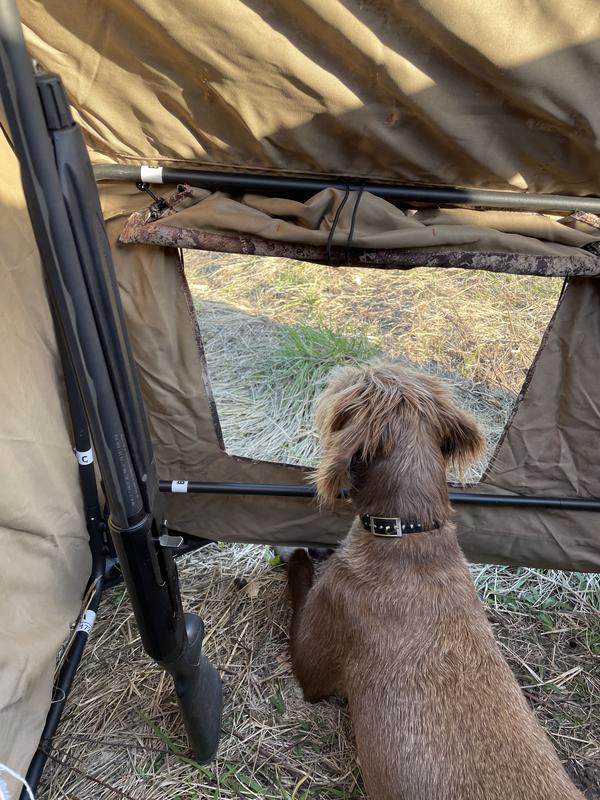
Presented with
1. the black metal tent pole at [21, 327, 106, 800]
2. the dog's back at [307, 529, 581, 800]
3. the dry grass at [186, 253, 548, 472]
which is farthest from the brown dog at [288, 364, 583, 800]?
the black metal tent pole at [21, 327, 106, 800]

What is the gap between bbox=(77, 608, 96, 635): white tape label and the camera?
2.60 m

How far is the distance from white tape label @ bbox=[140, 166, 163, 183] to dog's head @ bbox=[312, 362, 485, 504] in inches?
39.1

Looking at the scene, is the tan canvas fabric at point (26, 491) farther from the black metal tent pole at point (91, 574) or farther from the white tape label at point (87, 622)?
the white tape label at point (87, 622)

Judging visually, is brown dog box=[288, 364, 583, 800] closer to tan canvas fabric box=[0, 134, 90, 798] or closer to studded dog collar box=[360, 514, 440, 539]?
studded dog collar box=[360, 514, 440, 539]

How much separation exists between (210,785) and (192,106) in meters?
2.53

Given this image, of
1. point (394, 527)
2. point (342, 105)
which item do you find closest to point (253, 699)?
point (394, 527)

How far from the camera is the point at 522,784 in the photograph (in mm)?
1730

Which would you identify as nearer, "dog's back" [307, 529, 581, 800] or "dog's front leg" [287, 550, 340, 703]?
"dog's back" [307, 529, 581, 800]

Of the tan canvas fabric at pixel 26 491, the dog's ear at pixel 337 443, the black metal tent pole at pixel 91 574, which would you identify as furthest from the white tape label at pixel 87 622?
the dog's ear at pixel 337 443

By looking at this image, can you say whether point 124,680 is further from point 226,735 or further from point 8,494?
point 8,494

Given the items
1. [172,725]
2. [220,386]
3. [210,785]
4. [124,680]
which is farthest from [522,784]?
[220,386]

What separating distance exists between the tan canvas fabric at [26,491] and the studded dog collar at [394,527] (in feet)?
4.02

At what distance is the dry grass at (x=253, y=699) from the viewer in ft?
7.86

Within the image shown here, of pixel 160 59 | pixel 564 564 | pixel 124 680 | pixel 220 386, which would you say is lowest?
pixel 124 680
